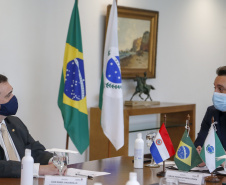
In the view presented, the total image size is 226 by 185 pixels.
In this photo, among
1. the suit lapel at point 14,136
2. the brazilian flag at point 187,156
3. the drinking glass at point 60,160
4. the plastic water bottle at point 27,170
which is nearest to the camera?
the plastic water bottle at point 27,170

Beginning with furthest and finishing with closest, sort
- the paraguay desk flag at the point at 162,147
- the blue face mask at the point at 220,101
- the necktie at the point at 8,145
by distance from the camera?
1. the blue face mask at the point at 220,101
2. the necktie at the point at 8,145
3. the paraguay desk flag at the point at 162,147

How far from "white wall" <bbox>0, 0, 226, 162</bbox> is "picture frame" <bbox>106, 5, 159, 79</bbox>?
0.49ft

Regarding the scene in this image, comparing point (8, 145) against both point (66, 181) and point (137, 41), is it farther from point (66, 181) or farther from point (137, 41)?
point (137, 41)

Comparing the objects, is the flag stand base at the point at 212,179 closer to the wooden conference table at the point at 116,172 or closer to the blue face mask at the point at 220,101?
the wooden conference table at the point at 116,172

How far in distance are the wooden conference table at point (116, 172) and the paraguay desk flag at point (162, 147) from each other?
0.12m

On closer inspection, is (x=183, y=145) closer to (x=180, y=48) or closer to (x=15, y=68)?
(x=15, y=68)

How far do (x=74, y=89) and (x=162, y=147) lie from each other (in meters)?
1.86

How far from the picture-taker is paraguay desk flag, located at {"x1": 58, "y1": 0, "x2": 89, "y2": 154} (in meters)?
4.82

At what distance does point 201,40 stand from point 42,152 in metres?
4.57

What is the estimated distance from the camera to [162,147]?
3.15m

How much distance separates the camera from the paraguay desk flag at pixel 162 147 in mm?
3123

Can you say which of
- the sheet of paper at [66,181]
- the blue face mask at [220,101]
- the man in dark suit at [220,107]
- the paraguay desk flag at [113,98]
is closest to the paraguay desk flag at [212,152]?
the man in dark suit at [220,107]

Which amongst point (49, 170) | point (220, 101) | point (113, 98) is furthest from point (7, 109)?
point (113, 98)

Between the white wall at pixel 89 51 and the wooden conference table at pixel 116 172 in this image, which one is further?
the white wall at pixel 89 51
